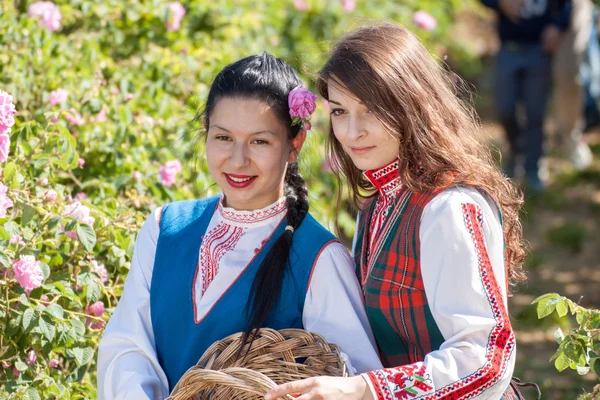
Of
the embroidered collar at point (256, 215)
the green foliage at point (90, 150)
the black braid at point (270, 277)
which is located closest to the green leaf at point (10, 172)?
the green foliage at point (90, 150)

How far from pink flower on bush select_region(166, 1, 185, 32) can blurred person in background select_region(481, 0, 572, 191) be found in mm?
3272

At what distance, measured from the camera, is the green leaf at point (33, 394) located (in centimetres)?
217

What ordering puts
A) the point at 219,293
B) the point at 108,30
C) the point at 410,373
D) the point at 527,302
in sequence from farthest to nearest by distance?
the point at 527,302
the point at 108,30
the point at 219,293
the point at 410,373

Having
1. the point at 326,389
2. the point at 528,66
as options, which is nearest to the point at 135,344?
the point at 326,389

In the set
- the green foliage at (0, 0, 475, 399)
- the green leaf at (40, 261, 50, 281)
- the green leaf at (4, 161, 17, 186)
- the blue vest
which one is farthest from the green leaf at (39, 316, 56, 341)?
the green leaf at (4, 161, 17, 186)

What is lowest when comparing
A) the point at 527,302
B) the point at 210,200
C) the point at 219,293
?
the point at 527,302

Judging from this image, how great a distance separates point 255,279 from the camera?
217 cm

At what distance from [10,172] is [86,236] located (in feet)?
0.84

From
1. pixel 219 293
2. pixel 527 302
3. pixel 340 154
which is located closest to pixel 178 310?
pixel 219 293

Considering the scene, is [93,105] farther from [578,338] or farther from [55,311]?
[578,338]

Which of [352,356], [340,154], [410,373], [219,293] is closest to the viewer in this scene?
[410,373]

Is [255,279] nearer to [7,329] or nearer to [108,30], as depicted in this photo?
[7,329]

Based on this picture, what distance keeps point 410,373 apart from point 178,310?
66 cm

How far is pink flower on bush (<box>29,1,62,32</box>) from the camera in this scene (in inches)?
127
